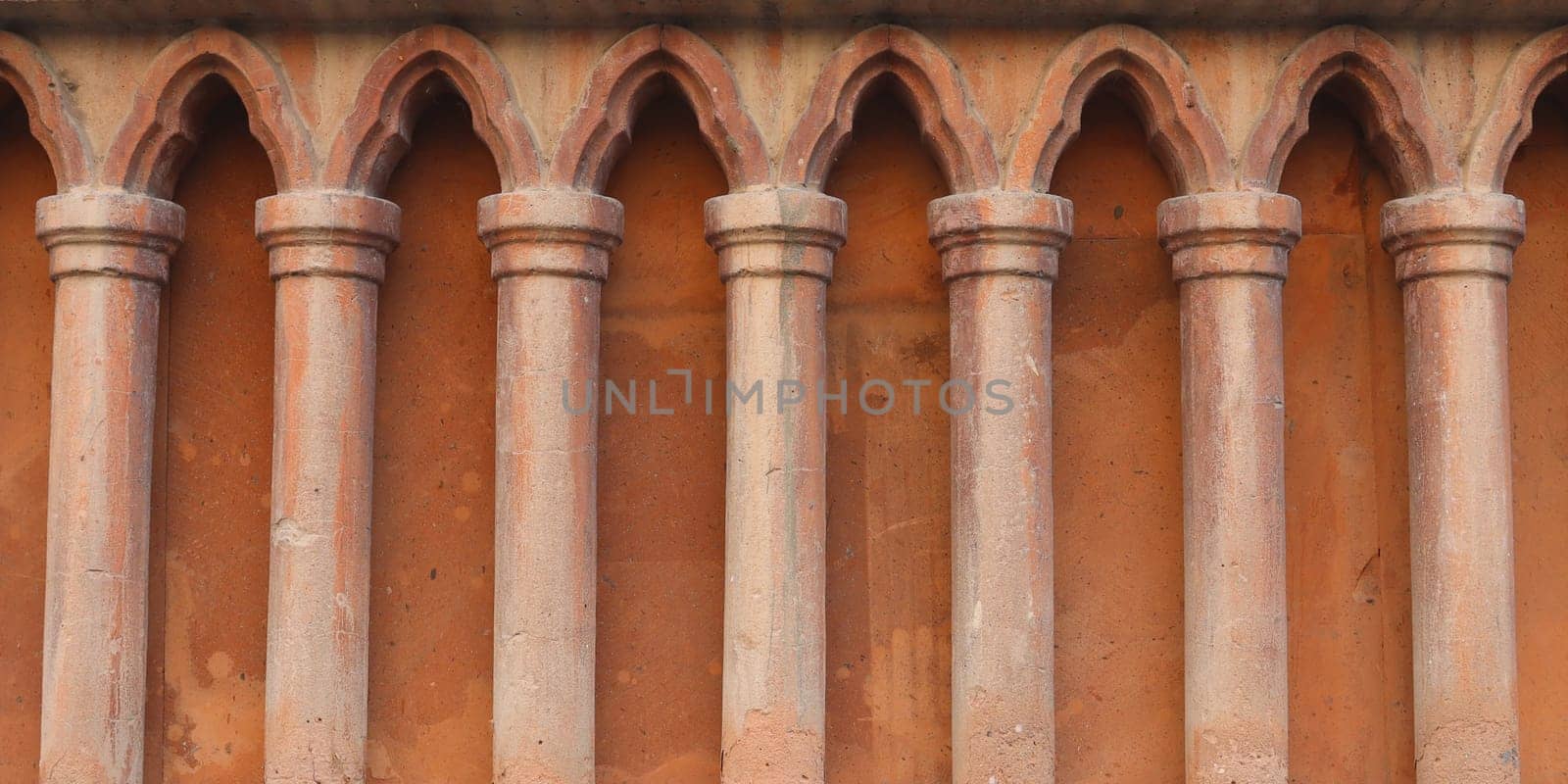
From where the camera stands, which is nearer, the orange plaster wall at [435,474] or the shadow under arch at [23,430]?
the orange plaster wall at [435,474]

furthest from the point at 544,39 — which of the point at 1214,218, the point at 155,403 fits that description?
the point at 1214,218

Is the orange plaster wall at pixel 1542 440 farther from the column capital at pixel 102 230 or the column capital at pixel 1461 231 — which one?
the column capital at pixel 102 230

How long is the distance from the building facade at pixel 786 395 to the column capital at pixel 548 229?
0.6 inches

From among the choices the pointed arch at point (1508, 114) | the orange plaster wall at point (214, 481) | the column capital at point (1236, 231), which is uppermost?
the pointed arch at point (1508, 114)

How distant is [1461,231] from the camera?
243 inches

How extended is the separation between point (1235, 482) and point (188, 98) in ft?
13.8

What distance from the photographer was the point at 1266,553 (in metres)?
6.08

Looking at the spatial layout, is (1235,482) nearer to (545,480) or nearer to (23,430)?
(545,480)

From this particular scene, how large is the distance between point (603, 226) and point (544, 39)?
764 millimetres

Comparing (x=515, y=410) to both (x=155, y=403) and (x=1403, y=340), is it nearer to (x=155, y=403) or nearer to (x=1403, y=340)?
(x=155, y=403)

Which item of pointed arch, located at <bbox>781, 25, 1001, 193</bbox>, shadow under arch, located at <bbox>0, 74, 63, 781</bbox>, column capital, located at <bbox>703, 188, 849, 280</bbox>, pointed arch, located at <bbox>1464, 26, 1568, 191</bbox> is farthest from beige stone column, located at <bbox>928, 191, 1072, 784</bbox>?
shadow under arch, located at <bbox>0, 74, 63, 781</bbox>

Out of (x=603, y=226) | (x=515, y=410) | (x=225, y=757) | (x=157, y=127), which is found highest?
(x=157, y=127)

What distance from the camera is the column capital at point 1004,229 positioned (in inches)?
241

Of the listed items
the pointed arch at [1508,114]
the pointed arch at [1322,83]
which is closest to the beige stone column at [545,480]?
the pointed arch at [1322,83]
